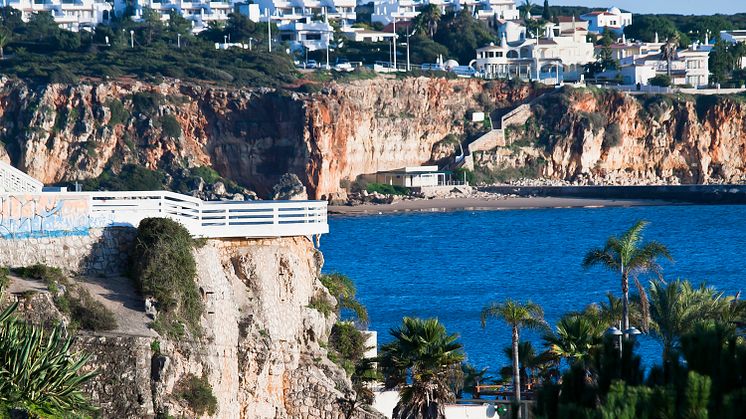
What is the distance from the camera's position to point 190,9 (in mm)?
183125

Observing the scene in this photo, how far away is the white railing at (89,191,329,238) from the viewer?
24047 millimetres

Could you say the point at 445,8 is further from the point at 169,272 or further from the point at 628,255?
the point at 169,272

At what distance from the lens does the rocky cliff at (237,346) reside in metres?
21.6

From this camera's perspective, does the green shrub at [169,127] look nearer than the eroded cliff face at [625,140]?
Yes

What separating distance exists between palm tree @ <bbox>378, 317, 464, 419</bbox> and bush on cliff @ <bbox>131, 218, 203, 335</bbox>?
4.18 meters

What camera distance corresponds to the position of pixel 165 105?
12988cm

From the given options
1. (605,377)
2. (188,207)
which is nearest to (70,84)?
(188,207)

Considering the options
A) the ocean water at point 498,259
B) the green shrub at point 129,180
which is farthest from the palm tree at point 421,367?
the green shrub at point 129,180

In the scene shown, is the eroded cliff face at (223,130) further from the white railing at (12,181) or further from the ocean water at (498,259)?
the white railing at (12,181)

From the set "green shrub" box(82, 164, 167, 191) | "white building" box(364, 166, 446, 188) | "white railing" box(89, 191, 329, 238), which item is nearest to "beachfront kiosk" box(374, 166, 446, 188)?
"white building" box(364, 166, 446, 188)

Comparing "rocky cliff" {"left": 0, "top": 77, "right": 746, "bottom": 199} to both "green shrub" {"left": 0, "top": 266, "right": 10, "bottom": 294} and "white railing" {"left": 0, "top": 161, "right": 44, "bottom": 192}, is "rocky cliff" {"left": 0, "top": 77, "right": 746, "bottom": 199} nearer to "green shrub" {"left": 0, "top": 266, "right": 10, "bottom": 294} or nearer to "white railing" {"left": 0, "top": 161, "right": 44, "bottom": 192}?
"white railing" {"left": 0, "top": 161, "right": 44, "bottom": 192}

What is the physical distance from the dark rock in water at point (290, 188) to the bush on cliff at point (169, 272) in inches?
4012

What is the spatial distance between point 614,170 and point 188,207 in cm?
12680

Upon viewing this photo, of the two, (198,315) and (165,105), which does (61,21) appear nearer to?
(165,105)
